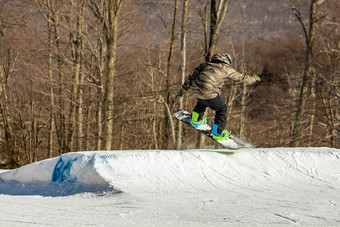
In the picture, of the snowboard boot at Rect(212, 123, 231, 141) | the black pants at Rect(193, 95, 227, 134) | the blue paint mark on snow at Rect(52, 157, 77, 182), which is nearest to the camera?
the blue paint mark on snow at Rect(52, 157, 77, 182)

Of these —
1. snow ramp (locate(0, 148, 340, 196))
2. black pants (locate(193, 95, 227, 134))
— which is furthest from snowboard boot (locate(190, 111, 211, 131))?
snow ramp (locate(0, 148, 340, 196))

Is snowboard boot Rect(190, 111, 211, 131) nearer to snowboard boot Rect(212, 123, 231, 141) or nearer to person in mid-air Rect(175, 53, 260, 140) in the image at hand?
snowboard boot Rect(212, 123, 231, 141)

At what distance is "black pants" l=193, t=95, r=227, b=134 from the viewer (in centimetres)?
679

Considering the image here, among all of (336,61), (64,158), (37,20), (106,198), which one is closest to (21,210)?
(106,198)

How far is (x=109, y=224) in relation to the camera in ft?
10.6

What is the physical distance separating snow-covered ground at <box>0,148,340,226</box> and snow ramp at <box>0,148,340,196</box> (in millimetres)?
16

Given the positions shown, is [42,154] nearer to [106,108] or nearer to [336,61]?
[106,108]

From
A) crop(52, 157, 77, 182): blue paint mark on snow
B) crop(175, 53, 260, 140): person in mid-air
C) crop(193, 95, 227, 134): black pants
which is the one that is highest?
crop(175, 53, 260, 140): person in mid-air

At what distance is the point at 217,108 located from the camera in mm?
6914

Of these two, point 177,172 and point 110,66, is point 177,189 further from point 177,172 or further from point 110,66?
point 110,66

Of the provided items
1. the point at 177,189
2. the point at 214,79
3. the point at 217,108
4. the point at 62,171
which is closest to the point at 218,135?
the point at 217,108

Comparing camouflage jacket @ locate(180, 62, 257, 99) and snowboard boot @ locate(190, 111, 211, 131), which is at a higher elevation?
camouflage jacket @ locate(180, 62, 257, 99)

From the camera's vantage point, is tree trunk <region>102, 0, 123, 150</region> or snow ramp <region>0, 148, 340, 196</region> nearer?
snow ramp <region>0, 148, 340, 196</region>

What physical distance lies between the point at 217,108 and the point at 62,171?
317 cm
